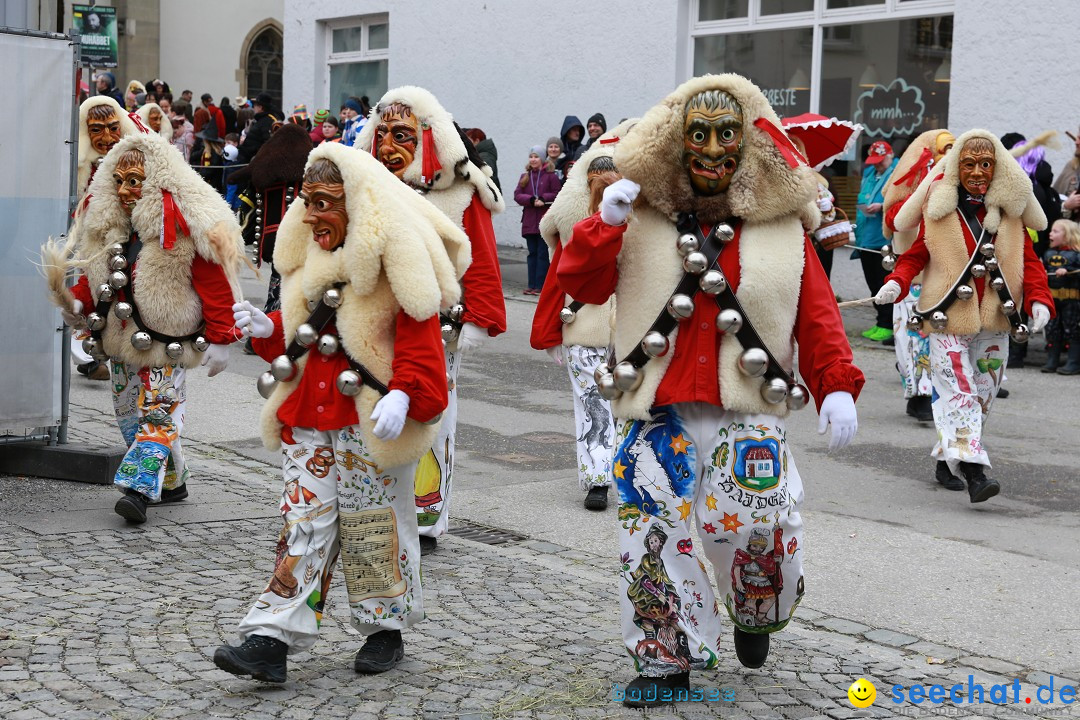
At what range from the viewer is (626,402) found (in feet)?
15.6

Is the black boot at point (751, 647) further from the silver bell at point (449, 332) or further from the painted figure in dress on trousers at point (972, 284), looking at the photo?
the painted figure in dress on trousers at point (972, 284)

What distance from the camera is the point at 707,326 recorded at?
15.6ft

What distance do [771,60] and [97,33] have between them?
9702mm

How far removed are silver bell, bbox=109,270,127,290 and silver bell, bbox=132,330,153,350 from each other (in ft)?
0.85

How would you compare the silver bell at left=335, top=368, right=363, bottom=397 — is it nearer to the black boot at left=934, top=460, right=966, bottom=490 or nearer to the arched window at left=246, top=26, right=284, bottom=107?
the black boot at left=934, top=460, right=966, bottom=490

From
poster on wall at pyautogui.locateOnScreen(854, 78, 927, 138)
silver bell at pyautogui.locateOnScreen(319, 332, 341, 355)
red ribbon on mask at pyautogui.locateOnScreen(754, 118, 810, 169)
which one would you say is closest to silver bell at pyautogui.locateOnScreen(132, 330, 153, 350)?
silver bell at pyautogui.locateOnScreen(319, 332, 341, 355)

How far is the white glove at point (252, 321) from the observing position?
16.6 ft

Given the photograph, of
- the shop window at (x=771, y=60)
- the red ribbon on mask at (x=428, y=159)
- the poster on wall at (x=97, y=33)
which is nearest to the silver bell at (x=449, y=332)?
the red ribbon on mask at (x=428, y=159)

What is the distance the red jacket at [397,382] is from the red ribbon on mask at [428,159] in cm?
185

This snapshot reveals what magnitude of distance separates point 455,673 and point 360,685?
0.34m

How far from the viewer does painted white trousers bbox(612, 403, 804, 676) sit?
4664mm

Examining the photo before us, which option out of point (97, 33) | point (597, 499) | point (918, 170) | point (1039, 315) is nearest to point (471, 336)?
point (597, 499)

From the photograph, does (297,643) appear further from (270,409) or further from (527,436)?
(527,436)

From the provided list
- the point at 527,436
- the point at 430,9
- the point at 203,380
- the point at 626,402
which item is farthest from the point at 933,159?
the point at 430,9
